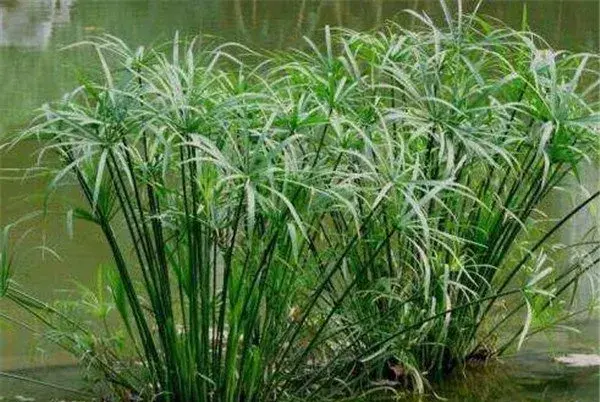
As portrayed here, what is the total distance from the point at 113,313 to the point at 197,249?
4.71 ft

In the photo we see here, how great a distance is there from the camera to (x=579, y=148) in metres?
3.59

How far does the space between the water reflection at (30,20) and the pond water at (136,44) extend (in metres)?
0.01

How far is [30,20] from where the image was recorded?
11.9 metres

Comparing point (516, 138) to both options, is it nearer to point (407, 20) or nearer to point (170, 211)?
point (170, 211)

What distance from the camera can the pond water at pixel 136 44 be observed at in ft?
12.7

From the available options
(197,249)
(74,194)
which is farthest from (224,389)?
(74,194)

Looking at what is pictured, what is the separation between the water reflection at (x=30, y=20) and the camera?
34.9 ft

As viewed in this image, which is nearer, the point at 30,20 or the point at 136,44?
the point at 136,44

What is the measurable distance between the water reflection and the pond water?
1 cm

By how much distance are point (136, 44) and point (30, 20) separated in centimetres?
191

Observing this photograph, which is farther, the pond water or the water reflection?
the water reflection

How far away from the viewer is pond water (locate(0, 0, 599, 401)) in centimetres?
388

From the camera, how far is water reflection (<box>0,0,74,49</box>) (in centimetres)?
1064

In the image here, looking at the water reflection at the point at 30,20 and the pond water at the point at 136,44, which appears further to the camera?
the water reflection at the point at 30,20
